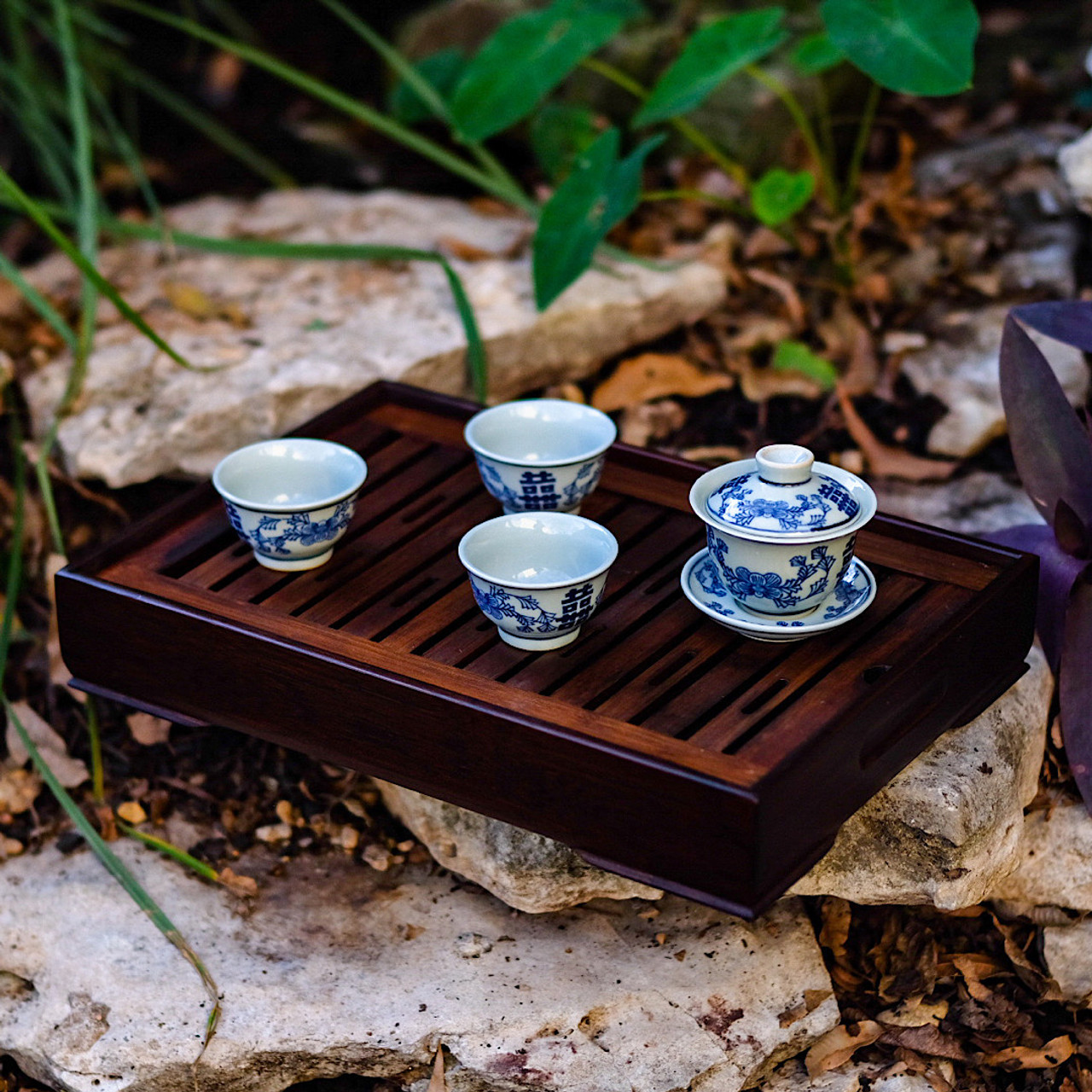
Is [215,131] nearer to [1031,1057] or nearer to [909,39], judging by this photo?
[909,39]

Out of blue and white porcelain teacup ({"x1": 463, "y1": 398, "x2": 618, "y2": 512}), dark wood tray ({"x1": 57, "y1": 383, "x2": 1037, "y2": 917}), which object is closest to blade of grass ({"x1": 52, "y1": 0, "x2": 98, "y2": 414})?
dark wood tray ({"x1": 57, "y1": 383, "x2": 1037, "y2": 917})

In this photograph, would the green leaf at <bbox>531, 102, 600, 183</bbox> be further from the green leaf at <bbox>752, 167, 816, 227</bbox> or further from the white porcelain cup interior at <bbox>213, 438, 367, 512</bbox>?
the white porcelain cup interior at <bbox>213, 438, 367, 512</bbox>

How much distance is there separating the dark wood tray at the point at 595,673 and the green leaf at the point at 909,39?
0.84 metres

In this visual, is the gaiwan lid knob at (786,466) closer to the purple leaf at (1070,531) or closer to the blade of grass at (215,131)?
the purple leaf at (1070,531)

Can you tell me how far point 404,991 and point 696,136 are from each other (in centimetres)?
189

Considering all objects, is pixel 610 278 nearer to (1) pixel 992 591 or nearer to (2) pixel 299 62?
(1) pixel 992 591

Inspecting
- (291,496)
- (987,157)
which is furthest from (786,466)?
(987,157)

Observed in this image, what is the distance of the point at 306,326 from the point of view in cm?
286

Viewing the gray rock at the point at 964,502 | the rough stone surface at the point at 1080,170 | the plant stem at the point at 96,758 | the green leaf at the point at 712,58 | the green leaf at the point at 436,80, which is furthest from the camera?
the green leaf at the point at 436,80

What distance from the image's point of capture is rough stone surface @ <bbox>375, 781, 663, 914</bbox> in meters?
1.96

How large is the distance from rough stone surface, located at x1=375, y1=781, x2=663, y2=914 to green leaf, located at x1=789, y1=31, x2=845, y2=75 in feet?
5.34

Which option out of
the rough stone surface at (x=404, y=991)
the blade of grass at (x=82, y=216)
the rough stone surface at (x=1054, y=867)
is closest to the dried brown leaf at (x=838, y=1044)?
the rough stone surface at (x=404, y=991)

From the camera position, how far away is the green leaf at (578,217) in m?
Answer: 2.64

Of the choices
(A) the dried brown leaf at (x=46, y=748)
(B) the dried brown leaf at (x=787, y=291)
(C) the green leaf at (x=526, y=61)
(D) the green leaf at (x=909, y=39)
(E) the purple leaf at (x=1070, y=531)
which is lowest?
(A) the dried brown leaf at (x=46, y=748)
